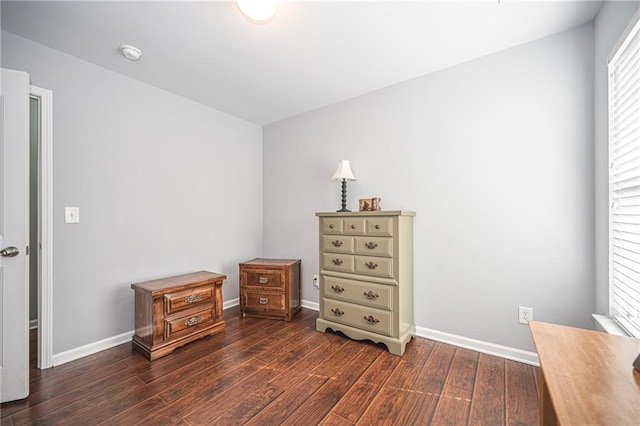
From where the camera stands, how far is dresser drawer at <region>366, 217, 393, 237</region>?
2.14m

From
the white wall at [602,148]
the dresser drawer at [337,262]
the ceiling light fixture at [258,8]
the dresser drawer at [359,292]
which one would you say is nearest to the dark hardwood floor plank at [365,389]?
the dresser drawer at [359,292]

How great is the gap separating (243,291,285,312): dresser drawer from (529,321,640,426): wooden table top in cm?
216

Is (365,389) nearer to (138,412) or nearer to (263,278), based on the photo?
(138,412)

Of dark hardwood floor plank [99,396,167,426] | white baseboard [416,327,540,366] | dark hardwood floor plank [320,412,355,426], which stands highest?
white baseboard [416,327,540,366]

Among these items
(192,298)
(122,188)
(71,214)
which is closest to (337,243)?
(192,298)

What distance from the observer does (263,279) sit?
9.27ft

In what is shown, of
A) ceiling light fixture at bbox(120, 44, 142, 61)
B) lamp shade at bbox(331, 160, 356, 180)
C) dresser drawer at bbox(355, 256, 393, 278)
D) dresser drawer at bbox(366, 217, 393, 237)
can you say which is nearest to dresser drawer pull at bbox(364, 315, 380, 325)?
dresser drawer at bbox(355, 256, 393, 278)

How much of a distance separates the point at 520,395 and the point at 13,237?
10.3 feet

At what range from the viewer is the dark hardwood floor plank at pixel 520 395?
1420mm

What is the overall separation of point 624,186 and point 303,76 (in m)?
2.25

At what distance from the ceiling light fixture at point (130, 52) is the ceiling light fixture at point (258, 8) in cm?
97

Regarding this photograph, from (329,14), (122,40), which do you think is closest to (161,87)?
(122,40)

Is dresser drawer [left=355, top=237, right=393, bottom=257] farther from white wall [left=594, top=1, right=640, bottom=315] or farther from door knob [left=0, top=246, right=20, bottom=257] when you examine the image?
door knob [left=0, top=246, right=20, bottom=257]

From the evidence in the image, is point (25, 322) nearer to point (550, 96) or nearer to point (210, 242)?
point (210, 242)
